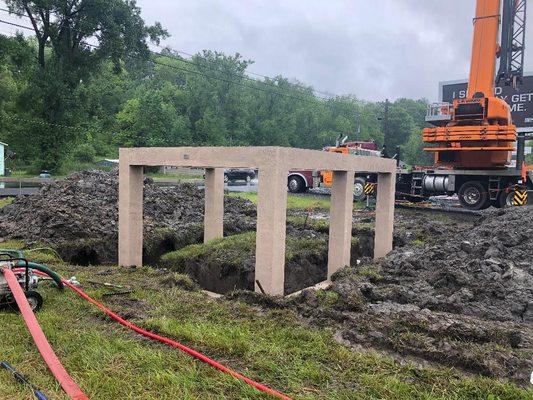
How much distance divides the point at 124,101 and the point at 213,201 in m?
42.9

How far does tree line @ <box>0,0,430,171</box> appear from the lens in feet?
90.9

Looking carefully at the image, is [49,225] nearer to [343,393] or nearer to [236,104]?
[343,393]

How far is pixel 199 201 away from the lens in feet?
50.9

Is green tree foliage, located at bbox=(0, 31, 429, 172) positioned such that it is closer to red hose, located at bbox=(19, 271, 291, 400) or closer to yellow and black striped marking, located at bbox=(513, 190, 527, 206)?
Answer: yellow and black striped marking, located at bbox=(513, 190, 527, 206)

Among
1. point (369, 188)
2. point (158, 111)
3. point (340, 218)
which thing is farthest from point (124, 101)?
point (340, 218)

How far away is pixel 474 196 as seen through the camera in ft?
55.0

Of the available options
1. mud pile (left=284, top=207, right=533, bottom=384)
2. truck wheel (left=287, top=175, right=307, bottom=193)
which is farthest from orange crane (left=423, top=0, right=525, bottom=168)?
truck wheel (left=287, top=175, right=307, bottom=193)

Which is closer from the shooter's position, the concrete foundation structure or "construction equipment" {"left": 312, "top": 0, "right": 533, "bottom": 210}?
the concrete foundation structure

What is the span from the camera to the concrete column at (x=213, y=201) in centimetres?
1013

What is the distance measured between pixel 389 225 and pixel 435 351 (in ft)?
20.7

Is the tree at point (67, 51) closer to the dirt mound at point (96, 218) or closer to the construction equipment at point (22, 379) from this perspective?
the dirt mound at point (96, 218)

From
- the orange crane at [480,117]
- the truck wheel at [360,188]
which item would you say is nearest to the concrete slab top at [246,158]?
the orange crane at [480,117]

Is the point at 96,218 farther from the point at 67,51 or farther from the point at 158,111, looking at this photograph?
the point at 158,111

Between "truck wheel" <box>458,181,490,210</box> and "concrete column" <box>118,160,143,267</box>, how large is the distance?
12731 mm
